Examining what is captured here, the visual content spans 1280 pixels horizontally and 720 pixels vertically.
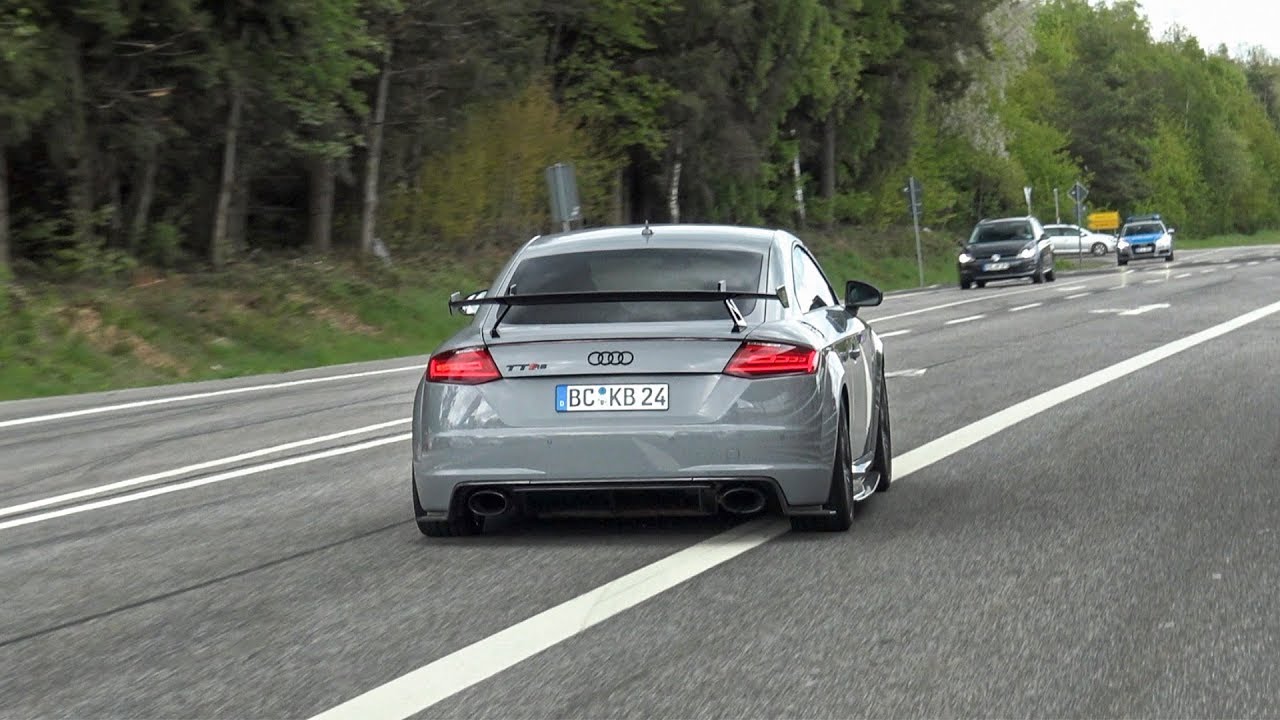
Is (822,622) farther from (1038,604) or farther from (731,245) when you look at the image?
(731,245)

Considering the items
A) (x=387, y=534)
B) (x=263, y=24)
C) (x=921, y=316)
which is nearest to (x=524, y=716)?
(x=387, y=534)

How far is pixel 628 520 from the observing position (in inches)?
390

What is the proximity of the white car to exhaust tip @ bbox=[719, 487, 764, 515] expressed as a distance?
7719 cm

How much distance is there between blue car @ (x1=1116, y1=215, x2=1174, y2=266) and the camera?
7481cm

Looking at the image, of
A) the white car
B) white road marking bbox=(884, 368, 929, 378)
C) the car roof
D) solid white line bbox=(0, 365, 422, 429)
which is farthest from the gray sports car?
the white car

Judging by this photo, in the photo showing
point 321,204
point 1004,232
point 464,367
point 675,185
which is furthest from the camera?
point 1004,232

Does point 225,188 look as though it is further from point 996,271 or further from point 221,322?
point 996,271

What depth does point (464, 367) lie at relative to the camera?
9.00 m

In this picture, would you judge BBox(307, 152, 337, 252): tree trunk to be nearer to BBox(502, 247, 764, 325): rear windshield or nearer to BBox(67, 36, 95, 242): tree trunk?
BBox(67, 36, 95, 242): tree trunk

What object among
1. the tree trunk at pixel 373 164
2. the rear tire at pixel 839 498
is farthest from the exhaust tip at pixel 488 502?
the tree trunk at pixel 373 164

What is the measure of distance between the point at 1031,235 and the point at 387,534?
4402 centimetres

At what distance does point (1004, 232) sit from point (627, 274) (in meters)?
43.9

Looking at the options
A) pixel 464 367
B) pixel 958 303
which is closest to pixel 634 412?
pixel 464 367

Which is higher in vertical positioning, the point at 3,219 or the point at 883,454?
the point at 3,219
